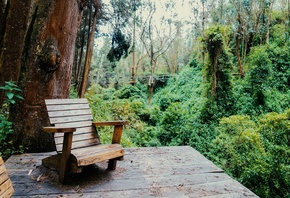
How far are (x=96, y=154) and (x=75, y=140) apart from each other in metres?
0.55

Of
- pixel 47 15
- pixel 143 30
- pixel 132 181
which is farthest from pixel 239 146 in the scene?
pixel 143 30

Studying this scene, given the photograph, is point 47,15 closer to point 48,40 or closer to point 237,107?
point 48,40

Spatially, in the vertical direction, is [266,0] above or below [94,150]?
above

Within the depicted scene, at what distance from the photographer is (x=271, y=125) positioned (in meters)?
5.20

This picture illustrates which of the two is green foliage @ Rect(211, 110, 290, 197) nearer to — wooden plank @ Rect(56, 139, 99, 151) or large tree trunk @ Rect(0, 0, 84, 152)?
wooden plank @ Rect(56, 139, 99, 151)

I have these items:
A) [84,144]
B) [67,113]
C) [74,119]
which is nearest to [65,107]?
[67,113]

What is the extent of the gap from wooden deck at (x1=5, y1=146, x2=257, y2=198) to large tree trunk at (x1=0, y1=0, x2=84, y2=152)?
15.0 inches

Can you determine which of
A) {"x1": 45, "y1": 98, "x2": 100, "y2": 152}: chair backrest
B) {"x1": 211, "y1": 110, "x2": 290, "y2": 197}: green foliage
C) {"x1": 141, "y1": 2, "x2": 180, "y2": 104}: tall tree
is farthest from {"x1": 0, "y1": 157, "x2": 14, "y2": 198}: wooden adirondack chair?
{"x1": 141, "y1": 2, "x2": 180, "y2": 104}: tall tree

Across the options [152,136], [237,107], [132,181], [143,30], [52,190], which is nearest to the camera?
[52,190]

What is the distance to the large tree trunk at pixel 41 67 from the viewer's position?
3.37 metres

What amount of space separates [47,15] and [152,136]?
6844 mm

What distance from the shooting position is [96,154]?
239 centimetres

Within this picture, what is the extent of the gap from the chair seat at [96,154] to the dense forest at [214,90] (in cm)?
111

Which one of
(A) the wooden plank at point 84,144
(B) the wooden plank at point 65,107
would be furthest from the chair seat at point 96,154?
(B) the wooden plank at point 65,107
